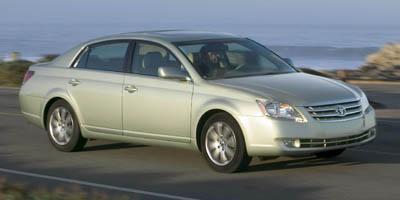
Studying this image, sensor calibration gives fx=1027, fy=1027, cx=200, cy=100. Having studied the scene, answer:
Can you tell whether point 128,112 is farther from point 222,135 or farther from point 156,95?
point 222,135

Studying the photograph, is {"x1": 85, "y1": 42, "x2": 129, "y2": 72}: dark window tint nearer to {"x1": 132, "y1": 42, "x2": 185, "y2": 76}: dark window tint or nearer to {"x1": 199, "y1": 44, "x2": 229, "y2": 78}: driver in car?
{"x1": 132, "y1": 42, "x2": 185, "y2": 76}: dark window tint

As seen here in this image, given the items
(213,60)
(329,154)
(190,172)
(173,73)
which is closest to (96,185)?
(190,172)

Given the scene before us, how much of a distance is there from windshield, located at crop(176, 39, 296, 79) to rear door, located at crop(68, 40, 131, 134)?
0.94 metres

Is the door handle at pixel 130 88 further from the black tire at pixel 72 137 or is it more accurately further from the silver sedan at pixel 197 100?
the black tire at pixel 72 137

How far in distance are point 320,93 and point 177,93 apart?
1651mm

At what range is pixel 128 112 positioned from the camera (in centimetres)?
1231

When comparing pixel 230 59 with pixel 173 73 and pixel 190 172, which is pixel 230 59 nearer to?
pixel 173 73

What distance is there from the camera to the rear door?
41.0 ft

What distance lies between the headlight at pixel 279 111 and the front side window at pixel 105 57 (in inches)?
90.6

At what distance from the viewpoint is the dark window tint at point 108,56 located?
12.6m

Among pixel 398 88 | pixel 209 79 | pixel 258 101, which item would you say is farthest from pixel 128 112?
pixel 398 88

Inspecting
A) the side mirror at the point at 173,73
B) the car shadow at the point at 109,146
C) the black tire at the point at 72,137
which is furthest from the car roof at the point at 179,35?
the car shadow at the point at 109,146

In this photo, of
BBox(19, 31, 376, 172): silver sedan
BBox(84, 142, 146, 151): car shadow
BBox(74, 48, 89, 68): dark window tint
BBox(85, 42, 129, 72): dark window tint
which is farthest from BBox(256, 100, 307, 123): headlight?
BBox(84, 142, 146, 151): car shadow

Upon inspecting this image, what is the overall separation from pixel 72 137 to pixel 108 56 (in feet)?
3.81
